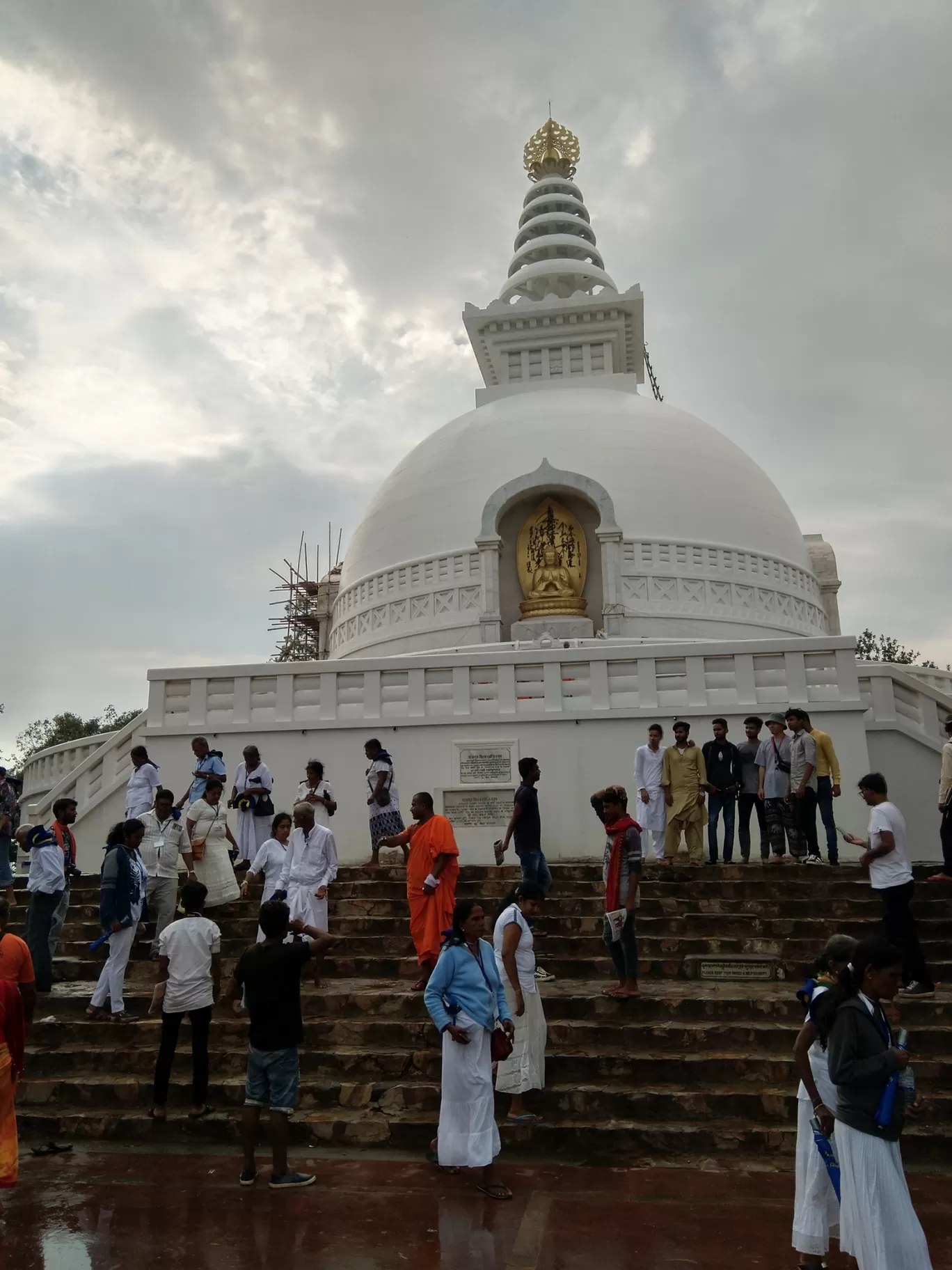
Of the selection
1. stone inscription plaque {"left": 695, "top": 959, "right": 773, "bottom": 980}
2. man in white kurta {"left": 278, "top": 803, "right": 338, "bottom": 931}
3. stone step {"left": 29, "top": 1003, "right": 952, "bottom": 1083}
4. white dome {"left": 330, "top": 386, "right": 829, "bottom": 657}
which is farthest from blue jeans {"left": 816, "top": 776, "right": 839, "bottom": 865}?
white dome {"left": 330, "top": 386, "right": 829, "bottom": 657}

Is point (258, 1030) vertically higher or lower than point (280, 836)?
lower

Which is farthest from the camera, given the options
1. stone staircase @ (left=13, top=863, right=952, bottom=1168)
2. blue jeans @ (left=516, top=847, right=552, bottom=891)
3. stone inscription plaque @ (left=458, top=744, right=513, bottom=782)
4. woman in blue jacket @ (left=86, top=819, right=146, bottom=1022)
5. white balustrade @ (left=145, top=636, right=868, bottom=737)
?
stone inscription plaque @ (left=458, top=744, right=513, bottom=782)

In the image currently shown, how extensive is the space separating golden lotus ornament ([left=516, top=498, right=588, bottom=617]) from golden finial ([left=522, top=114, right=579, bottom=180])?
17.3 meters

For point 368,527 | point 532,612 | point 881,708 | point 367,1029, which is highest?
point 368,527

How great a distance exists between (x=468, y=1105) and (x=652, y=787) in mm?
5443

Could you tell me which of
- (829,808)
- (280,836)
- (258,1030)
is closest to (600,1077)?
(258,1030)

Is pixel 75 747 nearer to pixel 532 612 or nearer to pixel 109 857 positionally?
pixel 532 612

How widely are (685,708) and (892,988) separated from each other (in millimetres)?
8214

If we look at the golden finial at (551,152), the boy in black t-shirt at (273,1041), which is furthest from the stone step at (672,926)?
the golden finial at (551,152)

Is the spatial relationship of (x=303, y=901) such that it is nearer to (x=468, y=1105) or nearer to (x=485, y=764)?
(x=468, y=1105)

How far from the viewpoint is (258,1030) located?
5.55 metres

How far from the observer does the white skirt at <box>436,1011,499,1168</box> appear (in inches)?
208

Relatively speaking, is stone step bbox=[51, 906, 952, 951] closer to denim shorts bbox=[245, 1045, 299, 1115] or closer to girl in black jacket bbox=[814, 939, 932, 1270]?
denim shorts bbox=[245, 1045, 299, 1115]

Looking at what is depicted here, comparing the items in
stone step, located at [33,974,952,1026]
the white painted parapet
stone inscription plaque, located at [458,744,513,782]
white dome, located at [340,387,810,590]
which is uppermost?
white dome, located at [340,387,810,590]
